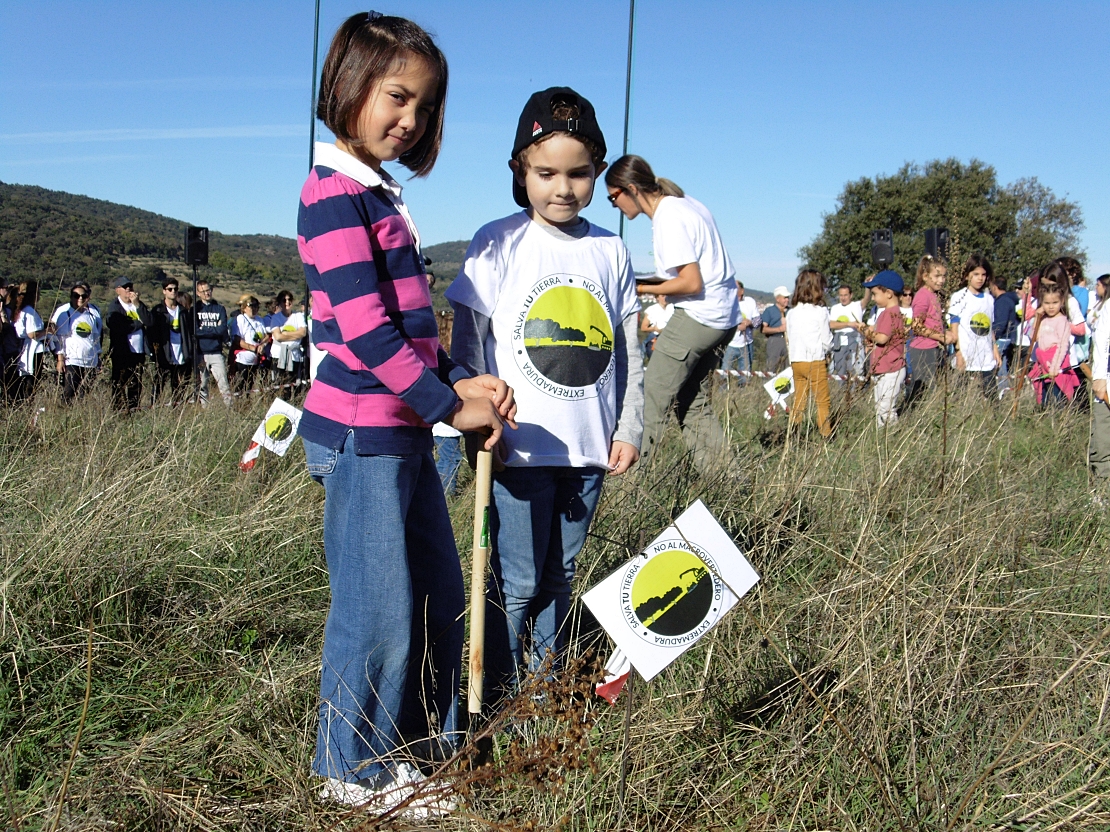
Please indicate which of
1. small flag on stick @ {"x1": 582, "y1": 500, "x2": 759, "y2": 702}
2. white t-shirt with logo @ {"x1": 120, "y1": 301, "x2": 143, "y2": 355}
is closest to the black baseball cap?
small flag on stick @ {"x1": 582, "y1": 500, "x2": 759, "y2": 702}

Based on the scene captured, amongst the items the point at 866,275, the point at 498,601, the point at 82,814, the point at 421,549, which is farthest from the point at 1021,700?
the point at 866,275

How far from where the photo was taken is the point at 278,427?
4113 mm

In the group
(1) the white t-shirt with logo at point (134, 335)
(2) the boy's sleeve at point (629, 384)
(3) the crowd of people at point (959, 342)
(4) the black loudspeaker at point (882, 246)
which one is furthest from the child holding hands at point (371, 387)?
(4) the black loudspeaker at point (882, 246)

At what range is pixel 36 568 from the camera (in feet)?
8.58

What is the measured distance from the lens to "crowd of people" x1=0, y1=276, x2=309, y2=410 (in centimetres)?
805

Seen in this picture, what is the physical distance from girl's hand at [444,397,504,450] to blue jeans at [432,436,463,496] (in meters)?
2.01

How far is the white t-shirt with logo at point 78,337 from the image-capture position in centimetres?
939

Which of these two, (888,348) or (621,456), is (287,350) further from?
(621,456)

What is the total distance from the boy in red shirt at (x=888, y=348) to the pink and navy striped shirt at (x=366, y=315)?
2778mm

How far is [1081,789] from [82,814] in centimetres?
195

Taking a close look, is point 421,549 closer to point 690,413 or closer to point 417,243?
point 417,243

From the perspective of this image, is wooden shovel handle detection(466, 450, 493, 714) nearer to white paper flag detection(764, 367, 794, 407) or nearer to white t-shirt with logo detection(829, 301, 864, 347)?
white paper flag detection(764, 367, 794, 407)

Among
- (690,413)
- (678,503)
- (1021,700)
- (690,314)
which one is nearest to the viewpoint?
(1021,700)

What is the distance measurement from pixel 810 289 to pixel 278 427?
15.6ft
